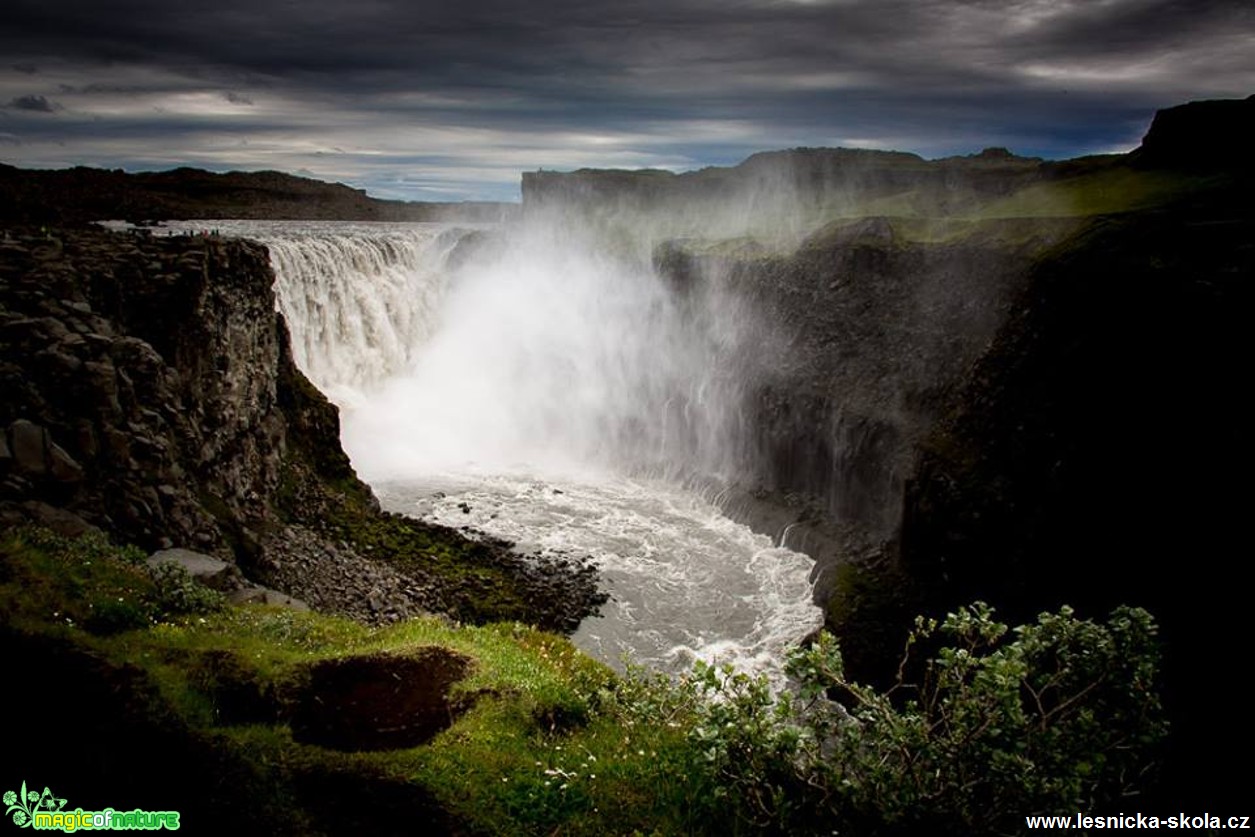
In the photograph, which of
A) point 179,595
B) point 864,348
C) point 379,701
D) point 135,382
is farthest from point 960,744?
point 864,348

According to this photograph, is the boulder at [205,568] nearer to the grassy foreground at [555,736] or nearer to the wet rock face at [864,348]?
the grassy foreground at [555,736]

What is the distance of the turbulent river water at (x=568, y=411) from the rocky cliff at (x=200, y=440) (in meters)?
3.87

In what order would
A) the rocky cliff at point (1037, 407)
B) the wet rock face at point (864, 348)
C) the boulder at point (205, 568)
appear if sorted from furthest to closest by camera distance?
the wet rock face at point (864, 348)
the rocky cliff at point (1037, 407)
the boulder at point (205, 568)

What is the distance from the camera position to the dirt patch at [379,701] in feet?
33.4

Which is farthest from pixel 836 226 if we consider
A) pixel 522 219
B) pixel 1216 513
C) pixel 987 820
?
pixel 522 219

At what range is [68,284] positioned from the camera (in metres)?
20.4

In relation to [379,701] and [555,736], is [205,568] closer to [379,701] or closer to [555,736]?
[379,701]

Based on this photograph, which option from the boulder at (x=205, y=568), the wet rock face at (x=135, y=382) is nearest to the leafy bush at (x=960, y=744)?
the boulder at (x=205, y=568)

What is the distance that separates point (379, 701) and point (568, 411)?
4241 centimetres

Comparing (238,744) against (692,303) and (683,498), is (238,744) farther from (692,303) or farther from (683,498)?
(692,303)

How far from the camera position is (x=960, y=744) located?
7723 millimetres

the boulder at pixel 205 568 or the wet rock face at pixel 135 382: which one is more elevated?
the wet rock face at pixel 135 382

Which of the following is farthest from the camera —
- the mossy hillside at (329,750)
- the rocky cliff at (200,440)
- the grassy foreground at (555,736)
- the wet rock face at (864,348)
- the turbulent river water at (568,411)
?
the wet rock face at (864,348)

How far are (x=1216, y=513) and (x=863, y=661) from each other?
10773 millimetres
